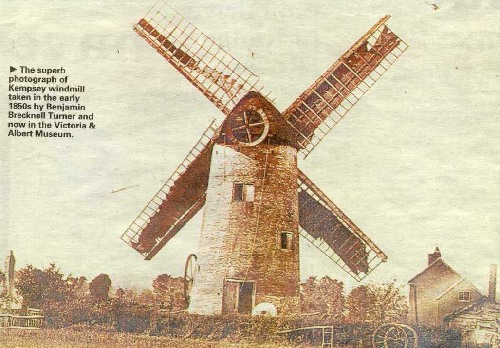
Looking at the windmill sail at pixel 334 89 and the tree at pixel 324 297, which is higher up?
the windmill sail at pixel 334 89

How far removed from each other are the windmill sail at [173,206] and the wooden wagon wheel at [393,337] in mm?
3894

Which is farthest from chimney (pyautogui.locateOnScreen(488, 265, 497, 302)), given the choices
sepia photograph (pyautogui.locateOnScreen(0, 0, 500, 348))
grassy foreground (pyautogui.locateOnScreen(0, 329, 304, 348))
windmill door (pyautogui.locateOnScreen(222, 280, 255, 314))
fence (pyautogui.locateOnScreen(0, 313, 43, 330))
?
fence (pyautogui.locateOnScreen(0, 313, 43, 330))

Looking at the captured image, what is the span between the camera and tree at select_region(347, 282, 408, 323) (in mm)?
13891

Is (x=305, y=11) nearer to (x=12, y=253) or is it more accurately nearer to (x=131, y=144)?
(x=131, y=144)

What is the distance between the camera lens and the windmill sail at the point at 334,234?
14133mm

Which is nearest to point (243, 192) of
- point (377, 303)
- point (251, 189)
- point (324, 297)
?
point (251, 189)

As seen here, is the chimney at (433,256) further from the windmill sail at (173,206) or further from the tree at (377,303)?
the windmill sail at (173,206)

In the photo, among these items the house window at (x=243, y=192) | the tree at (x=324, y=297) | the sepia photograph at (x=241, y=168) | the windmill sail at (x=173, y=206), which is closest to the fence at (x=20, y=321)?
the sepia photograph at (x=241, y=168)

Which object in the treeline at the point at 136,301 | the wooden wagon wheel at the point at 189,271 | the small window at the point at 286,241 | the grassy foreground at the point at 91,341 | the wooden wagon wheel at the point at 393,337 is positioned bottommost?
the grassy foreground at the point at 91,341

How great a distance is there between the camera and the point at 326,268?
14.3 m

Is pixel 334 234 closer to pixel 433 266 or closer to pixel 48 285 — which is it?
pixel 433 266

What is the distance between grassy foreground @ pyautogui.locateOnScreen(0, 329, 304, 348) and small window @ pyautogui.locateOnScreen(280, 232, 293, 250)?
1707mm

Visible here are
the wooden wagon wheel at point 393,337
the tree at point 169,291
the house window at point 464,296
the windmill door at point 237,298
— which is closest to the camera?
the wooden wagon wheel at point 393,337

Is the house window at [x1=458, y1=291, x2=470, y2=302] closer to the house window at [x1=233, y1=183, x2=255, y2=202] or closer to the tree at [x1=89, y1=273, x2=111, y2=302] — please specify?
the house window at [x1=233, y1=183, x2=255, y2=202]
